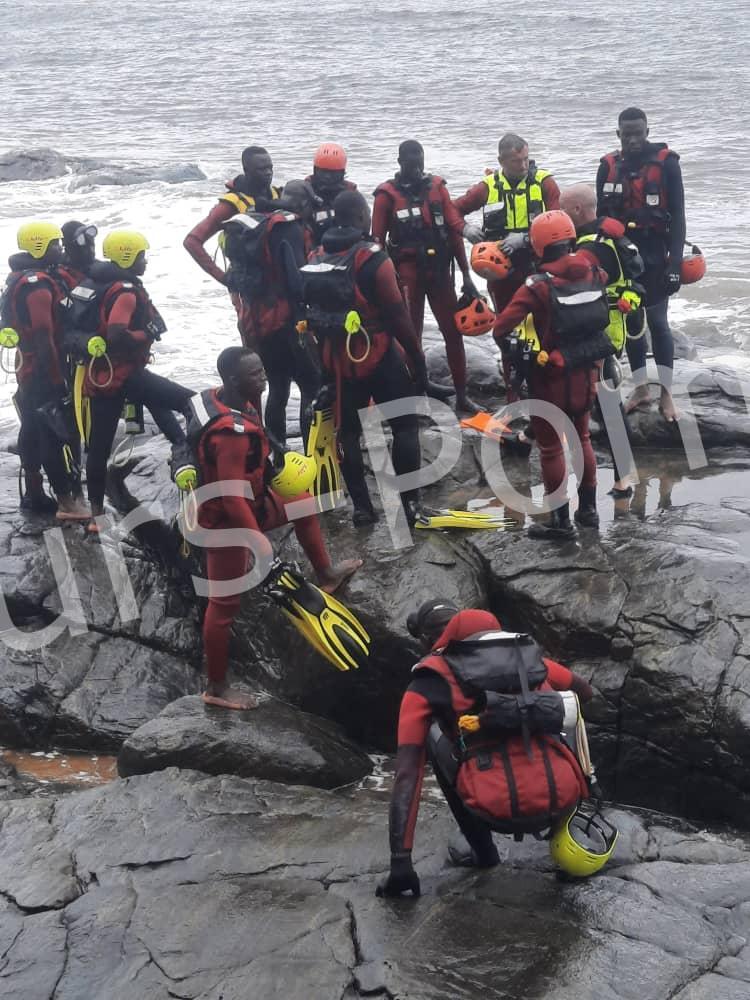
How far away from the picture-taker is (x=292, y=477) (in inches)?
224

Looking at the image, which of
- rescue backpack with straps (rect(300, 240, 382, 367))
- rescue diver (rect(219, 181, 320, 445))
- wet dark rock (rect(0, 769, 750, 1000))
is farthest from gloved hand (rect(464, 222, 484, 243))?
wet dark rock (rect(0, 769, 750, 1000))

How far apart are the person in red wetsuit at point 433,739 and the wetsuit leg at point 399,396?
2174mm

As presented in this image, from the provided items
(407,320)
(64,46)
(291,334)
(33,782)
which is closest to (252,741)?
(33,782)

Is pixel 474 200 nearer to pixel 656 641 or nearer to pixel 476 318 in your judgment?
pixel 476 318

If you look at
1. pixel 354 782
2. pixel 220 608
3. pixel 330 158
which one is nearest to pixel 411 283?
pixel 330 158

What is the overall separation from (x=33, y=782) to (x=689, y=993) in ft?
12.1

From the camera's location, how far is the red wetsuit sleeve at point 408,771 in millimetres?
4109

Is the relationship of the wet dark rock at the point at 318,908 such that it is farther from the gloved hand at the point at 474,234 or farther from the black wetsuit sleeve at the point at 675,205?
the gloved hand at the point at 474,234

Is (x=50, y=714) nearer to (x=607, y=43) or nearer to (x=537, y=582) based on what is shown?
(x=537, y=582)

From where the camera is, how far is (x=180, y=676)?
6.73 meters

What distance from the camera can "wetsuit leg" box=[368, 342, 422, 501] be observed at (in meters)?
6.24

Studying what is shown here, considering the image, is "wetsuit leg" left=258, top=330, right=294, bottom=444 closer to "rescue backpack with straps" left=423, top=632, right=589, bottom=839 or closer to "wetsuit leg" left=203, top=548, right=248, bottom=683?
"wetsuit leg" left=203, top=548, right=248, bottom=683

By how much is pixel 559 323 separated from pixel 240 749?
8.77ft

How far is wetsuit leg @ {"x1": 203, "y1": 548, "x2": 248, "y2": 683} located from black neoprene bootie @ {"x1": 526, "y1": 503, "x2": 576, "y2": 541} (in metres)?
1.73
